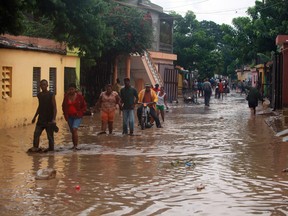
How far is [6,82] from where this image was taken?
1902 cm

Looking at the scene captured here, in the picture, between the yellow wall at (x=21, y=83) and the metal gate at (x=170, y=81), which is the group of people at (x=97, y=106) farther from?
the metal gate at (x=170, y=81)

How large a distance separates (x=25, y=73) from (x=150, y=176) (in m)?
11.5

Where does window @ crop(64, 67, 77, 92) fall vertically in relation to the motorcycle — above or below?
above

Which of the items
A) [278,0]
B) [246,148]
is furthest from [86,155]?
[278,0]

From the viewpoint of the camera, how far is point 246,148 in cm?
1418

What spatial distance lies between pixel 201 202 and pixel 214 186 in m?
1.22

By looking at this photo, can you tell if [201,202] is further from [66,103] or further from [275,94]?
[275,94]

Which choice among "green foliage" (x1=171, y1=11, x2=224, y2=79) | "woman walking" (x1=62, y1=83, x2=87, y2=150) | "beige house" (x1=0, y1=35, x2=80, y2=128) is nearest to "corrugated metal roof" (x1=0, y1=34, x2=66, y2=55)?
"beige house" (x1=0, y1=35, x2=80, y2=128)

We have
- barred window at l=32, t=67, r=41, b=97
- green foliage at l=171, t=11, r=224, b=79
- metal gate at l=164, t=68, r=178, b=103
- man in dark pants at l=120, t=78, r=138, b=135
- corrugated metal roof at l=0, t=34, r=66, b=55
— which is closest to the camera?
man in dark pants at l=120, t=78, r=138, b=135

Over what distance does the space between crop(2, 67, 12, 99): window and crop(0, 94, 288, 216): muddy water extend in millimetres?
1946

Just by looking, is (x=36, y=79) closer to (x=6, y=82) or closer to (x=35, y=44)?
(x=35, y=44)

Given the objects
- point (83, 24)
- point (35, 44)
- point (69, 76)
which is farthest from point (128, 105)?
point (69, 76)

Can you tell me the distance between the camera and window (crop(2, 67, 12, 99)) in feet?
61.6

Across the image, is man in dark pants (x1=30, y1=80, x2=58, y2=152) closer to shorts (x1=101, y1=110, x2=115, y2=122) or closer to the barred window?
shorts (x1=101, y1=110, x2=115, y2=122)
